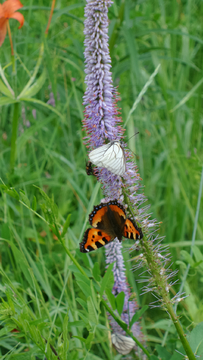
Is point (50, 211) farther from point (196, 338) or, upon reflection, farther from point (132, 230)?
point (196, 338)

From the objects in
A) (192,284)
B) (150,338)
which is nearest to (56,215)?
(150,338)

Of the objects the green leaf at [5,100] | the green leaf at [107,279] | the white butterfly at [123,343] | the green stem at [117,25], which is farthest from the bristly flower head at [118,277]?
the green stem at [117,25]

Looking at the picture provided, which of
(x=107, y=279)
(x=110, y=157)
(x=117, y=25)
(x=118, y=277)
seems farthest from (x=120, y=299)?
(x=117, y=25)

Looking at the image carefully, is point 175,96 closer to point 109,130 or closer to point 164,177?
point 164,177

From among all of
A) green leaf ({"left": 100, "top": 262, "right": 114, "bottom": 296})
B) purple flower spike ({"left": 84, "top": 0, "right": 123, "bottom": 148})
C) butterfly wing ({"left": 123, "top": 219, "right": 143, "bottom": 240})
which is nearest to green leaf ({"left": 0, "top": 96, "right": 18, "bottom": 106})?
purple flower spike ({"left": 84, "top": 0, "right": 123, "bottom": 148})

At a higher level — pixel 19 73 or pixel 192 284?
pixel 19 73

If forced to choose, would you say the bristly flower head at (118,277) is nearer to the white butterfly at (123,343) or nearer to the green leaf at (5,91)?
Result: the white butterfly at (123,343)

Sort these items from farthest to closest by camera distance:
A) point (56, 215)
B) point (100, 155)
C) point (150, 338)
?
point (150, 338) → point (100, 155) → point (56, 215)

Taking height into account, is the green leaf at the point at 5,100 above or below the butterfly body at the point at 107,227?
above
